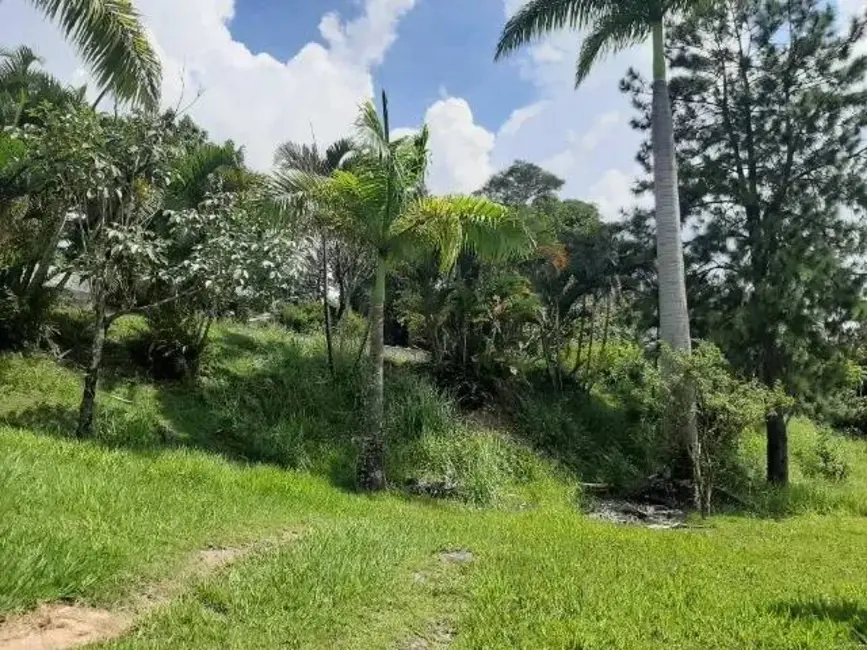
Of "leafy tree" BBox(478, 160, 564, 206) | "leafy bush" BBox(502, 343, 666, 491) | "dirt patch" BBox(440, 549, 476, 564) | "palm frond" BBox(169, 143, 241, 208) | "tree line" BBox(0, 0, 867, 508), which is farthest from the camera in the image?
"leafy tree" BBox(478, 160, 564, 206)

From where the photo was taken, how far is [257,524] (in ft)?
23.0

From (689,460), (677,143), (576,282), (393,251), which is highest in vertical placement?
(677,143)

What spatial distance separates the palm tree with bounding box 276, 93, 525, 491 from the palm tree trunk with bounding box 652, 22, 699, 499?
3.32 meters

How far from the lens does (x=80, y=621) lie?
14.3 feet

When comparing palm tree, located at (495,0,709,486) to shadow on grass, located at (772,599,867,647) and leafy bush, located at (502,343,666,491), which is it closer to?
leafy bush, located at (502,343,666,491)

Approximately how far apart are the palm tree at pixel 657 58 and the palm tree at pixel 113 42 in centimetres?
911

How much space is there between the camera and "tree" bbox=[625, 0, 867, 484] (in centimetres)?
1430

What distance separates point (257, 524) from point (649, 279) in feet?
42.6

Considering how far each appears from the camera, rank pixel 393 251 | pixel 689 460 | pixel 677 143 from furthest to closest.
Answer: pixel 677 143, pixel 689 460, pixel 393 251

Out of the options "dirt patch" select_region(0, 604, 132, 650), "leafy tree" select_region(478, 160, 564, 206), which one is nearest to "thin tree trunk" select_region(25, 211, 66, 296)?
"dirt patch" select_region(0, 604, 132, 650)

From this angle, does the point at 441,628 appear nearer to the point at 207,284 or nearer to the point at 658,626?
the point at 658,626

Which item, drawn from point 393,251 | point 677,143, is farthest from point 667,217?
point 393,251

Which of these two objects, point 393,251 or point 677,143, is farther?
point 677,143

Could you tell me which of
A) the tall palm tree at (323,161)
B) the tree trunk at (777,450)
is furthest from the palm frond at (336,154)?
the tree trunk at (777,450)
